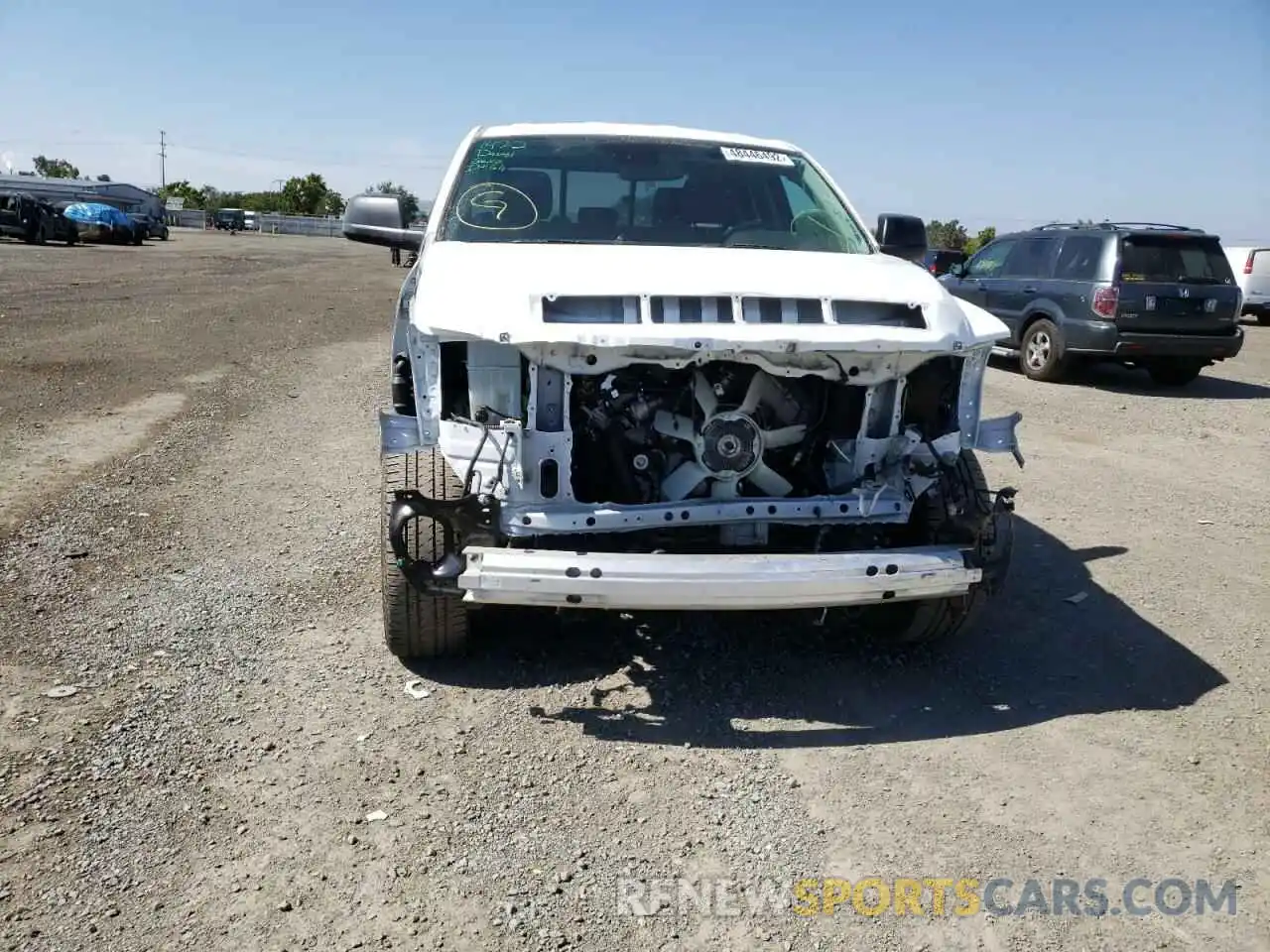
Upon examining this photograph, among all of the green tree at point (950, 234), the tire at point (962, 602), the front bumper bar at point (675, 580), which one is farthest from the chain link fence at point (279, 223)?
the front bumper bar at point (675, 580)

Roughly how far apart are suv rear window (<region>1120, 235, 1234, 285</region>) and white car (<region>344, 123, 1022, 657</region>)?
26.7ft

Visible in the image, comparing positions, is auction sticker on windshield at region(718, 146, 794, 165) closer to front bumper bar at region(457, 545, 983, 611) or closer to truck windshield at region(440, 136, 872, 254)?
truck windshield at region(440, 136, 872, 254)

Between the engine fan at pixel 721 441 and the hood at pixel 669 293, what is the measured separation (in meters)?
0.34

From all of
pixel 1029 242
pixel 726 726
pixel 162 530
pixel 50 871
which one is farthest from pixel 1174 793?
pixel 1029 242

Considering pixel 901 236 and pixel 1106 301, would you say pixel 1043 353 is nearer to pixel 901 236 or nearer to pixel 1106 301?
pixel 1106 301

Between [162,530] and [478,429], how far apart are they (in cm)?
256

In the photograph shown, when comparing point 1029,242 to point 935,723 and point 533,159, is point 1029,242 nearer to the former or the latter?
point 533,159

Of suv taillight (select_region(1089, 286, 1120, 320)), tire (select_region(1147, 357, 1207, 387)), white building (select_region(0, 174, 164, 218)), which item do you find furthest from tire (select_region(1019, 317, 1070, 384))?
white building (select_region(0, 174, 164, 218))

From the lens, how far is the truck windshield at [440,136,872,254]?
448cm

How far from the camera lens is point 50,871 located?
101 inches

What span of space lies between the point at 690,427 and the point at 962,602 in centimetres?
125

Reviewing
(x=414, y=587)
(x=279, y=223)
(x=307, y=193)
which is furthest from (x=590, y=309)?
(x=307, y=193)

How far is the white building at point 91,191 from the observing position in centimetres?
5072

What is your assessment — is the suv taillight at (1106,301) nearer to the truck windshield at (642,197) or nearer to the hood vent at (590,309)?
the truck windshield at (642,197)
